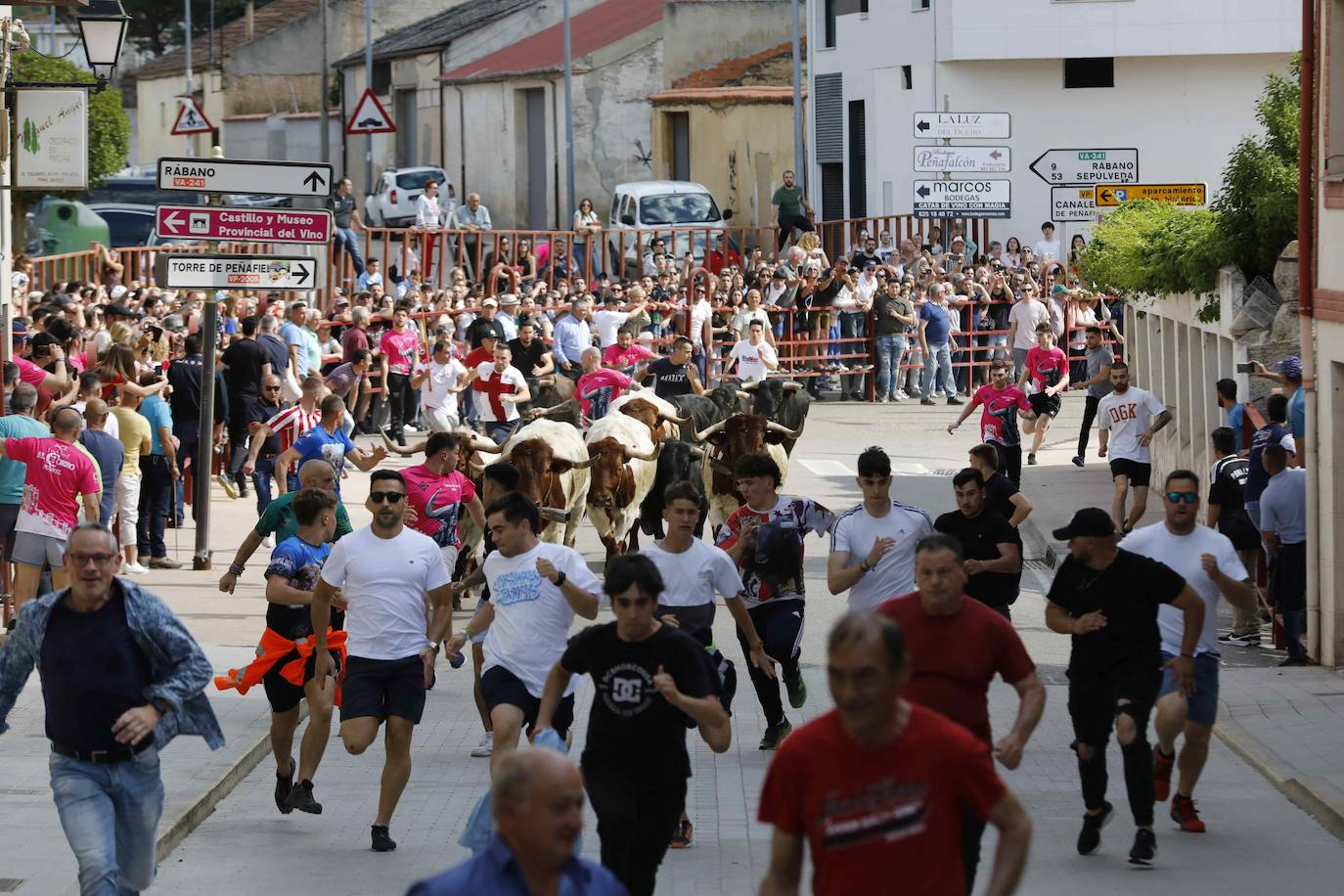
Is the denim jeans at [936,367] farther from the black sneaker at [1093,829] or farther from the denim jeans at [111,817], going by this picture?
the denim jeans at [111,817]

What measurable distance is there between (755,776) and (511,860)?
6529 millimetres

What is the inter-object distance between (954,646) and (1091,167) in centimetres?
1833

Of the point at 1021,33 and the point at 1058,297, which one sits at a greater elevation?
the point at 1021,33

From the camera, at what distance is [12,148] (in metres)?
17.3

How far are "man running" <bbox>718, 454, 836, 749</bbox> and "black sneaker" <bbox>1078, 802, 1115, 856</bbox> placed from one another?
2115mm

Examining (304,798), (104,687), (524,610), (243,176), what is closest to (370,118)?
(243,176)

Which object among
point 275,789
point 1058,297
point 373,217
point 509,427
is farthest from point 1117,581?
point 373,217

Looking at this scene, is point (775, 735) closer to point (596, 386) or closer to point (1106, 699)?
point (1106, 699)

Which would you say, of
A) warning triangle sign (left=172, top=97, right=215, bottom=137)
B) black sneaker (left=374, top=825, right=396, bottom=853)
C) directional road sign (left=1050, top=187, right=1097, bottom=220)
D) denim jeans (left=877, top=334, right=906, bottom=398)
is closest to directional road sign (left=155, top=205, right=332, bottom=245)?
black sneaker (left=374, top=825, right=396, bottom=853)

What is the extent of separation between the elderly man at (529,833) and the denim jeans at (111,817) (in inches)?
120

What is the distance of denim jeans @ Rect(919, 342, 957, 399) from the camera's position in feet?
107

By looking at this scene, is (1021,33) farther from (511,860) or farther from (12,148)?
(511,860)

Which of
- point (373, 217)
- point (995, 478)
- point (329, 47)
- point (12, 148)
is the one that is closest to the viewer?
point (995, 478)

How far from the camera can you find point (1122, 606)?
9211mm
